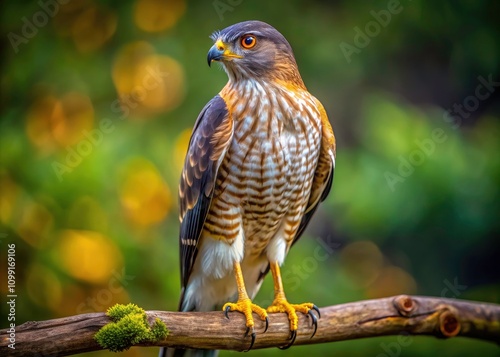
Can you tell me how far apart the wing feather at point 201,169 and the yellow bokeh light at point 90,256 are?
1.00m

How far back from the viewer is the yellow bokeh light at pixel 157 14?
5141 millimetres

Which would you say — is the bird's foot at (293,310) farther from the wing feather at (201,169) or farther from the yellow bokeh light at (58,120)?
the yellow bokeh light at (58,120)

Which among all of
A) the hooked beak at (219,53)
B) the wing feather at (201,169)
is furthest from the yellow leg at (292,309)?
the hooked beak at (219,53)

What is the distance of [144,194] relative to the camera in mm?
4320

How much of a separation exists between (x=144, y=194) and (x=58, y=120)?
3.44 feet

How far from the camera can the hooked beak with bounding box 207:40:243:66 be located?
3145mm

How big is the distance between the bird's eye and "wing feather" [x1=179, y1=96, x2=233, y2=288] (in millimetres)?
314

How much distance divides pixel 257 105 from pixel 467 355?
2.56 meters

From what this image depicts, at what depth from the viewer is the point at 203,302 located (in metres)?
3.60
